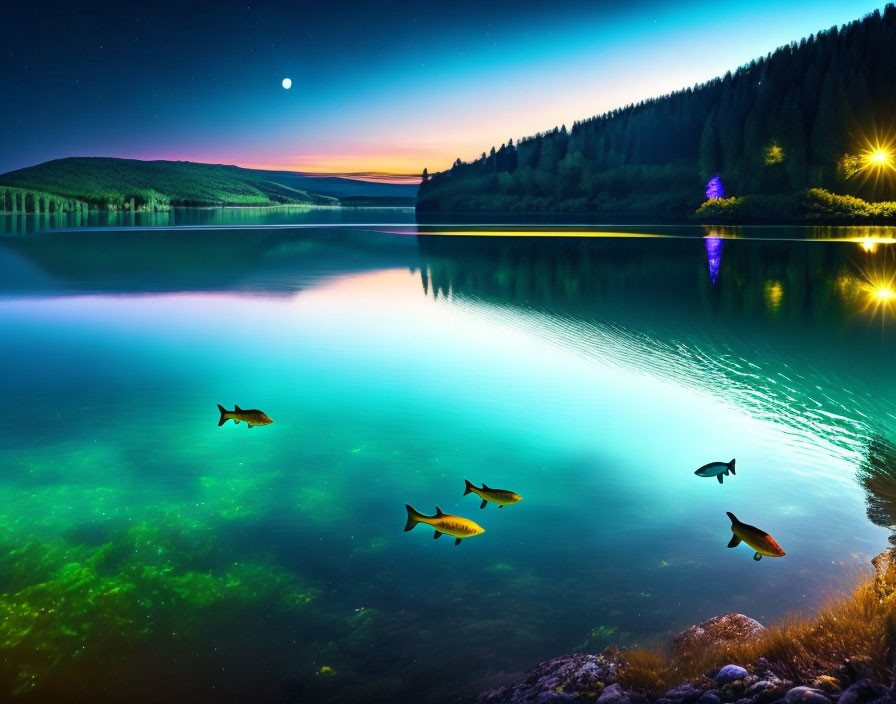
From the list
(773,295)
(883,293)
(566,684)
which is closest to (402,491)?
(566,684)

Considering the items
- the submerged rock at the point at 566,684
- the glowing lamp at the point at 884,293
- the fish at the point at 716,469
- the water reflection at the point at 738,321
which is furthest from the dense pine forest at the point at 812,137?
the submerged rock at the point at 566,684

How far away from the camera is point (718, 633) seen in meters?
7.96

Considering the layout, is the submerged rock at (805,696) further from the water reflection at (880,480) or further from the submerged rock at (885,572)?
the water reflection at (880,480)

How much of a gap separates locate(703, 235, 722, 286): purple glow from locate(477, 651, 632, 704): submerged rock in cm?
4417

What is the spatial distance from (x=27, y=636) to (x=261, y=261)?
204 feet

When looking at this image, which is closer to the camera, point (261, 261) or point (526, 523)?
point (526, 523)

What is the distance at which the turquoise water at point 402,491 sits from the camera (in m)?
8.30

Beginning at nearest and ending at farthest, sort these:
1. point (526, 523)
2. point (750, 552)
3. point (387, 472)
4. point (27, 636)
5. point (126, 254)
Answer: point (27, 636)
point (750, 552)
point (526, 523)
point (387, 472)
point (126, 254)

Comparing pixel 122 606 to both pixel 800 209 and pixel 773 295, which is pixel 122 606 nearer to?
pixel 773 295

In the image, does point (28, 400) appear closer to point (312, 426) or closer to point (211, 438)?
point (211, 438)

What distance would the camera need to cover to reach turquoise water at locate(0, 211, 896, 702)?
27.2 ft

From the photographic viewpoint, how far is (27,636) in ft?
27.7

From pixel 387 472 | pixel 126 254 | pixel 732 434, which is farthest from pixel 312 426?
pixel 126 254

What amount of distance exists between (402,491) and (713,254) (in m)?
65.3
